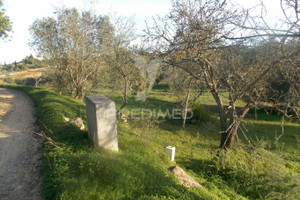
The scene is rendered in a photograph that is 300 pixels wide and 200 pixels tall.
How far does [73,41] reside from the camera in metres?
12.5

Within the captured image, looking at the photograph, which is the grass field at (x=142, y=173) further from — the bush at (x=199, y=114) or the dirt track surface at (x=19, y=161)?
the bush at (x=199, y=114)

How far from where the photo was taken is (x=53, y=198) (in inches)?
123

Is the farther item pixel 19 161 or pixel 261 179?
pixel 261 179

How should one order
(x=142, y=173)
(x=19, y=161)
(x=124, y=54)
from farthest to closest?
(x=124, y=54), (x=19, y=161), (x=142, y=173)

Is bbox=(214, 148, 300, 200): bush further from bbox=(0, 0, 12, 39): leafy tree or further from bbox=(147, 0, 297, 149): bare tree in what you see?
bbox=(0, 0, 12, 39): leafy tree

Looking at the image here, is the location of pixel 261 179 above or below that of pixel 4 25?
below

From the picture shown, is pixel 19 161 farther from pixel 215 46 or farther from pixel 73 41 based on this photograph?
pixel 73 41

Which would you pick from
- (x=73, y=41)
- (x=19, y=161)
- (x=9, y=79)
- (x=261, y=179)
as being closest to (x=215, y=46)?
(x=261, y=179)

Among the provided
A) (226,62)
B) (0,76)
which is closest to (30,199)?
(226,62)

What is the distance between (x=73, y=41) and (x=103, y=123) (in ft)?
33.0

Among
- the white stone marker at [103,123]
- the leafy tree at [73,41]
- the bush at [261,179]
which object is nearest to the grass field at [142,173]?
the bush at [261,179]

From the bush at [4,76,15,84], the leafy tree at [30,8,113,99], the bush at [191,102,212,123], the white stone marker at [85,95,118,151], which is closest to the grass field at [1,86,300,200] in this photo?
the white stone marker at [85,95,118,151]

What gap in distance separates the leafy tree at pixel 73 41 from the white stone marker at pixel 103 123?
8088 mm

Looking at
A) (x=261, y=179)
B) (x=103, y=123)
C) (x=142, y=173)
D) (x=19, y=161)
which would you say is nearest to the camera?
(x=142, y=173)
